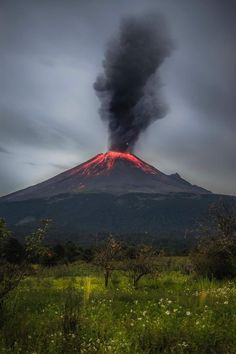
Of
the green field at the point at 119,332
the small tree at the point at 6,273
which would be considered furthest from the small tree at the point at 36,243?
the green field at the point at 119,332

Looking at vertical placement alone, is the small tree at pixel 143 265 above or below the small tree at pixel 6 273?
below

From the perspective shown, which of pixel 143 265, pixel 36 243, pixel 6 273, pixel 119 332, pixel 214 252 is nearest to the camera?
pixel 119 332

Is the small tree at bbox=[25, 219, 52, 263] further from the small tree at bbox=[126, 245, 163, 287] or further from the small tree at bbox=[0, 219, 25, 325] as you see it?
the small tree at bbox=[126, 245, 163, 287]

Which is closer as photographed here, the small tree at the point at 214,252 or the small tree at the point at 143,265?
the small tree at the point at 214,252

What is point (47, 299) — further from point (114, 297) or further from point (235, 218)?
point (235, 218)

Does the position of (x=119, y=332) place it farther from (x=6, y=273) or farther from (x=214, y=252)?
(x=214, y=252)

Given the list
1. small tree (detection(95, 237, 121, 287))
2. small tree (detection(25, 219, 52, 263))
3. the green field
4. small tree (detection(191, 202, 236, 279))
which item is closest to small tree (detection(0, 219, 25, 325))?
small tree (detection(25, 219, 52, 263))

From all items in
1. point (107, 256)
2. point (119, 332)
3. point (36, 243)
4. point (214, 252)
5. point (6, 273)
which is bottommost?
point (119, 332)

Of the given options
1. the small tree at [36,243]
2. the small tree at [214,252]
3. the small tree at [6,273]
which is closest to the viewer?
the small tree at [6,273]

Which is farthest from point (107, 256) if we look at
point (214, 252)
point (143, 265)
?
point (214, 252)

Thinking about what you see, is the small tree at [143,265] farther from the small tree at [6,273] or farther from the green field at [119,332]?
the small tree at [6,273]

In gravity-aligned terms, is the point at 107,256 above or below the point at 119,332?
above

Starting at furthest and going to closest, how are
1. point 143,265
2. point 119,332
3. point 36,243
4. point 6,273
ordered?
point 143,265, point 36,243, point 6,273, point 119,332

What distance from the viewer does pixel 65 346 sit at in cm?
948
